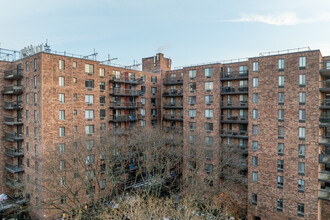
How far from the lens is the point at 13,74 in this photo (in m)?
36.5

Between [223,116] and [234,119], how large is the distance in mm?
1906

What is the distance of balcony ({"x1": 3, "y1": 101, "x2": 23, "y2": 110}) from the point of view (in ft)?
120

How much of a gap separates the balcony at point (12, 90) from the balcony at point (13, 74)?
5.26 ft

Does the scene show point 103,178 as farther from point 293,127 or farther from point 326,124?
point 326,124

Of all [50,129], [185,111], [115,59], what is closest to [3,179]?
[50,129]

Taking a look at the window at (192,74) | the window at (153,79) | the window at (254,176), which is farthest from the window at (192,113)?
the window at (254,176)

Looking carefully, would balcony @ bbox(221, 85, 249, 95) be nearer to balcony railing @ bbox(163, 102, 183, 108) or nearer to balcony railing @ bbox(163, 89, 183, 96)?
balcony railing @ bbox(163, 89, 183, 96)

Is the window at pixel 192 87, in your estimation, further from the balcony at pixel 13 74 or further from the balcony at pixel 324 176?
the balcony at pixel 13 74

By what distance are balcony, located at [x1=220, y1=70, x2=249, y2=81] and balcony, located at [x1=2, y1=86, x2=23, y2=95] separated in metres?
33.3

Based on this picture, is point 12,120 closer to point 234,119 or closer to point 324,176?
point 234,119

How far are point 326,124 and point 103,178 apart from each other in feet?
113

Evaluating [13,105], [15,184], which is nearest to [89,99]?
[13,105]

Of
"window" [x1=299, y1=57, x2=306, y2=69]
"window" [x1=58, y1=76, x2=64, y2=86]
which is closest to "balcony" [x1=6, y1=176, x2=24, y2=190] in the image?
"window" [x1=58, y1=76, x2=64, y2=86]

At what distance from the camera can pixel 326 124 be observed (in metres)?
29.3
